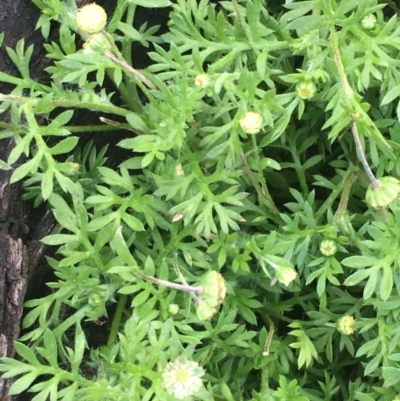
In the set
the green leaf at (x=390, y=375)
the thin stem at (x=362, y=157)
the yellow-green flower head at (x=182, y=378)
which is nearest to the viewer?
the thin stem at (x=362, y=157)

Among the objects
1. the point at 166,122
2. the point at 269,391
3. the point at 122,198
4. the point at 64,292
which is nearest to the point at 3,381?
the point at 64,292

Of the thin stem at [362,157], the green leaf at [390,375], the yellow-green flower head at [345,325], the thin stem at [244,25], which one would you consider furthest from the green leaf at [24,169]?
the green leaf at [390,375]

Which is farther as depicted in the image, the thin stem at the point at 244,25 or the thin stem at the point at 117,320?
the thin stem at the point at 117,320

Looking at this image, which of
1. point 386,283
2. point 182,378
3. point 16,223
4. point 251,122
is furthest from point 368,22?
point 16,223

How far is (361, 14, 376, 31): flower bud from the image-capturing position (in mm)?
1630

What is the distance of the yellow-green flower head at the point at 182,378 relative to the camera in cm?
147

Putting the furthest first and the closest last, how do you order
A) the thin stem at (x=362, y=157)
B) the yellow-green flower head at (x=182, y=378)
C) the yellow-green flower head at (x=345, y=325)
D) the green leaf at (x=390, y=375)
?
the yellow-green flower head at (x=345, y=325) < the green leaf at (x=390, y=375) < the yellow-green flower head at (x=182, y=378) < the thin stem at (x=362, y=157)

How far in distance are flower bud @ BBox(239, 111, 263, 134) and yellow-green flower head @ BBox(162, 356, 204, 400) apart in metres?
0.60

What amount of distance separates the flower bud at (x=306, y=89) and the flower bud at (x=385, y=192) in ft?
0.99

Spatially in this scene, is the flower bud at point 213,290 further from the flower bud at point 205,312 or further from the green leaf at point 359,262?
the green leaf at point 359,262

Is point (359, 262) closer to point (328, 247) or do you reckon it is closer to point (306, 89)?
point (328, 247)

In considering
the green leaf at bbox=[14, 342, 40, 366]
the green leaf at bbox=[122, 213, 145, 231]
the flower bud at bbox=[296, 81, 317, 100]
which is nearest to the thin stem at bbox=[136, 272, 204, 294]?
the green leaf at bbox=[122, 213, 145, 231]

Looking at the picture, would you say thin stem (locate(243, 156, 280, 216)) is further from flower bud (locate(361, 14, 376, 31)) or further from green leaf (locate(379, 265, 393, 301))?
flower bud (locate(361, 14, 376, 31))

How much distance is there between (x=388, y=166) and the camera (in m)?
1.68
